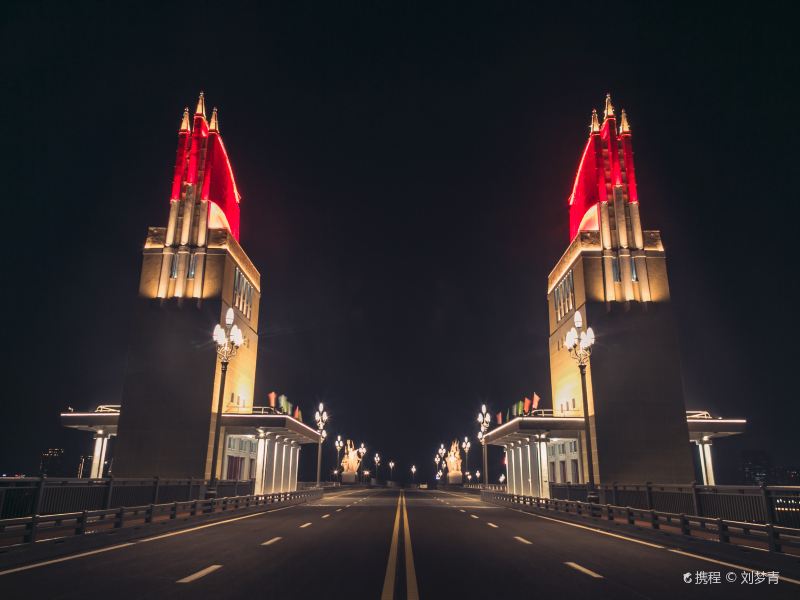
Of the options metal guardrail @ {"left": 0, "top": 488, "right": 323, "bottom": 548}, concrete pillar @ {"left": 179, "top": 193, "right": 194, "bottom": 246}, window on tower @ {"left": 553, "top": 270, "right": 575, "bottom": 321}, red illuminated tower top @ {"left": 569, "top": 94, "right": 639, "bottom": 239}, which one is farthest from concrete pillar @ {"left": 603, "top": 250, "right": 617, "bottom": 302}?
concrete pillar @ {"left": 179, "top": 193, "right": 194, "bottom": 246}

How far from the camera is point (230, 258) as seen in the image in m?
51.2

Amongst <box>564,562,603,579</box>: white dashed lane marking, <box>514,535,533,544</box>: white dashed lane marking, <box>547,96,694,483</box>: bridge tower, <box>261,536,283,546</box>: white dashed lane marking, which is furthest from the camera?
<box>547,96,694,483</box>: bridge tower

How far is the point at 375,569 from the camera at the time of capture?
10.7 meters

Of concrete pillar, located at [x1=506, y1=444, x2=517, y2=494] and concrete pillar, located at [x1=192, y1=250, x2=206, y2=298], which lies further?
concrete pillar, located at [x1=506, y1=444, x2=517, y2=494]

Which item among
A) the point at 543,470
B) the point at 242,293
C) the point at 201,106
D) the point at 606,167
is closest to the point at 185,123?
the point at 201,106

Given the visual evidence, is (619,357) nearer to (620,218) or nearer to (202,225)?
(620,218)

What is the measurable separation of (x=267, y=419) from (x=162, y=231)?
19487 mm

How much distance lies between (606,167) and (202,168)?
1439 inches

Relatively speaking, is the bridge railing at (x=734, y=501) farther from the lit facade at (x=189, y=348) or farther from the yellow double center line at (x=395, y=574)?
the lit facade at (x=189, y=348)

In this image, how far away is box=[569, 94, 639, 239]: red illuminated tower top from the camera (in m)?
50.0

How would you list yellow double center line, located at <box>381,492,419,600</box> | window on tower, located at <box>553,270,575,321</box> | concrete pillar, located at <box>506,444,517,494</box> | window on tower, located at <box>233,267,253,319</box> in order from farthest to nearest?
concrete pillar, located at <box>506,444,517,494</box> < window on tower, located at <box>233,267,253,319</box> < window on tower, located at <box>553,270,575,321</box> < yellow double center line, located at <box>381,492,419,600</box>

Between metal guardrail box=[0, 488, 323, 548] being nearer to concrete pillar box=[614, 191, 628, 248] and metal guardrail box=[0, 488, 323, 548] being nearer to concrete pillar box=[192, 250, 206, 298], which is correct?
concrete pillar box=[192, 250, 206, 298]

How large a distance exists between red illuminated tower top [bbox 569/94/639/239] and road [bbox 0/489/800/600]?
127 ft

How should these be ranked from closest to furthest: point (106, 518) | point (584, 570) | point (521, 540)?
point (584, 570) < point (521, 540) < point (106, 518)
